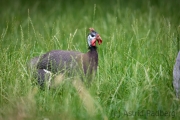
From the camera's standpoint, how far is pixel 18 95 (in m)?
4.39

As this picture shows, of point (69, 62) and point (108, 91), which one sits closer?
point (108, 91)

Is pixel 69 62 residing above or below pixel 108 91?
above

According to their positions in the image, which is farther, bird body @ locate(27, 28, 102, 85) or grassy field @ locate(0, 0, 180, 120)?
bird body @ locate(27, 28, 102, 85)

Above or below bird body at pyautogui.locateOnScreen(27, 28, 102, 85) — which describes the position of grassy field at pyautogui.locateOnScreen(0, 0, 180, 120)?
below

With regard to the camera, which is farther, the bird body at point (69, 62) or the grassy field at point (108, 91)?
the bird body at point (69, 62)

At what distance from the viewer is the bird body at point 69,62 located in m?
4.97

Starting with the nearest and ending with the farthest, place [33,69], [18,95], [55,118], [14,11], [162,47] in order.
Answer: [55,118], [18,95], [33,69], [162,47], [14,11]

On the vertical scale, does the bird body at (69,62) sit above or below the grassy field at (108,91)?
above

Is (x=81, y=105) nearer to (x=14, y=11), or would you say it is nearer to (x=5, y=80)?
(x=5, y=80)

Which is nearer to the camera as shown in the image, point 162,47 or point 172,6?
point 162,47

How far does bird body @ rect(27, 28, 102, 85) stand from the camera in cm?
497

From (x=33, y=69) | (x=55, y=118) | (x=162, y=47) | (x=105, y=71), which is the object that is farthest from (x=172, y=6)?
(x=55, y=118)

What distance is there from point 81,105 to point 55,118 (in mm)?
316

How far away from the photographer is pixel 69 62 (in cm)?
506
